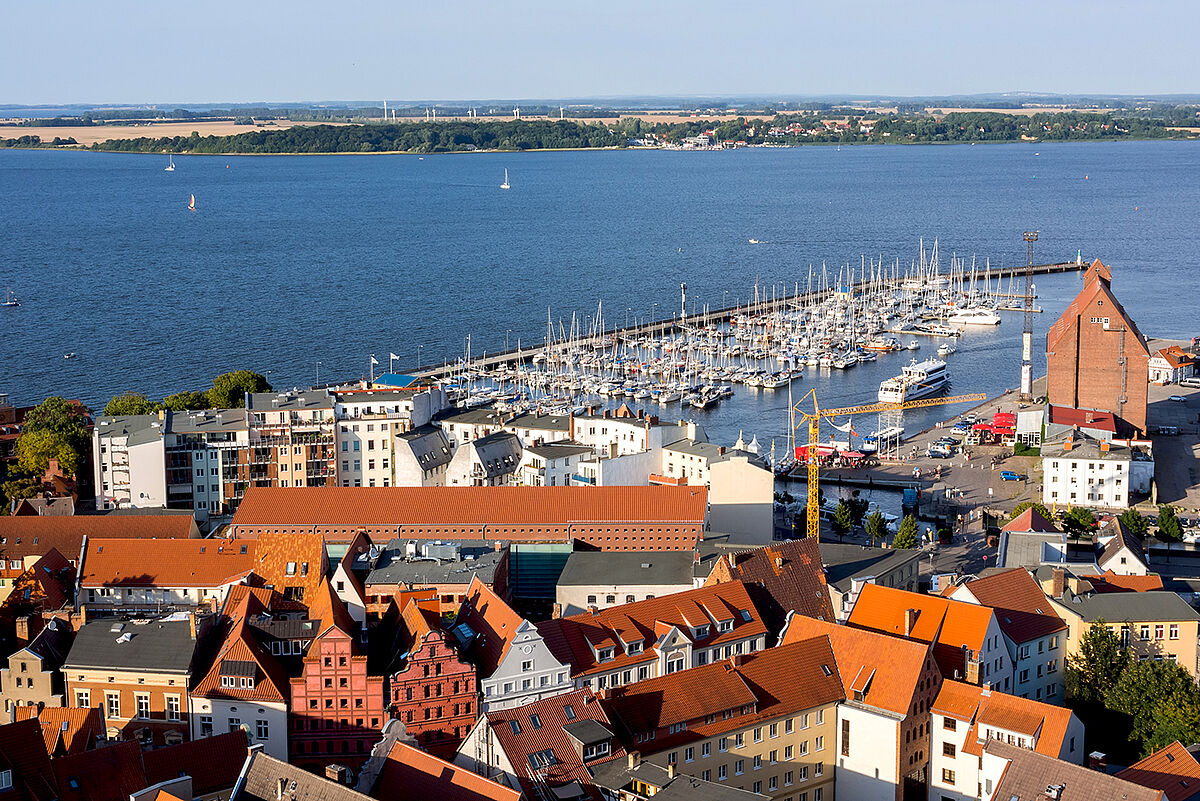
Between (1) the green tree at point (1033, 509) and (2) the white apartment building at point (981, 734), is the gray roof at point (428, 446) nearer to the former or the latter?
(1) the green tree at point (1033, 509)

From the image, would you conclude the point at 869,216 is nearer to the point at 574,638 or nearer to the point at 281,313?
the point at 281,313

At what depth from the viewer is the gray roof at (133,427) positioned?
4962 cm

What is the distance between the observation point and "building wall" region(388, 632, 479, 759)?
29.2m

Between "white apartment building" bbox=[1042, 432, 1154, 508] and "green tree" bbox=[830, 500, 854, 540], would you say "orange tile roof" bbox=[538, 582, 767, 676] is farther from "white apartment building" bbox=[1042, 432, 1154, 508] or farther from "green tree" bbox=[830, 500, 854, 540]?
"white apartment building" bbox=[1042, 432, 1154, 508]

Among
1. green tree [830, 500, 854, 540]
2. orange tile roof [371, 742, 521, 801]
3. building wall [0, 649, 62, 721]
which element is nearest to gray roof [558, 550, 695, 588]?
green tree [830, 500, 854, 540]

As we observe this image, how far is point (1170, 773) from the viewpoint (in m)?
25.1

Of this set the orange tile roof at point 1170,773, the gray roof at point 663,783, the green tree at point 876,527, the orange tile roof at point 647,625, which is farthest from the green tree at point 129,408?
the orange tile roof at point 1170,773

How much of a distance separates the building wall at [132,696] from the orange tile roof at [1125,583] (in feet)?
66.6

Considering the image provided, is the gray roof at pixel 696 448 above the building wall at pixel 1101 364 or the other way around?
the other way around

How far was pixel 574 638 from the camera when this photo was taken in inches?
1216

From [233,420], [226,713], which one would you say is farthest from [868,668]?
[233,420]

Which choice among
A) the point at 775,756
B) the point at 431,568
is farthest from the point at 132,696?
the point at 775,756

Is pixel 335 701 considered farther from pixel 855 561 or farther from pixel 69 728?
pixel 855 561

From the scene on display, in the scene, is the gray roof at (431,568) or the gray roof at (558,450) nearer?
the gray roof at (431,568)
